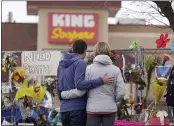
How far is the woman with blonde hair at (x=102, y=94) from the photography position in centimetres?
554

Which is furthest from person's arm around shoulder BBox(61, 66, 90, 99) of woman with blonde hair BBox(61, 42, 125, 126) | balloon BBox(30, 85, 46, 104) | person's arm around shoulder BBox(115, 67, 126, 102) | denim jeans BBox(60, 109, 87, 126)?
balloon BBox(30, 85, 46, 104)

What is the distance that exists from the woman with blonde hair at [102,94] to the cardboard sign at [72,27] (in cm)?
2055

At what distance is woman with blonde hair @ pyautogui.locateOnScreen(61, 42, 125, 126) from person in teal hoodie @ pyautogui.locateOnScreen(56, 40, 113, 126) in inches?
3.1

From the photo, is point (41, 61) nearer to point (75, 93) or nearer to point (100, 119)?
point (75, 93)

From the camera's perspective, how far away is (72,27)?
26.4 metres

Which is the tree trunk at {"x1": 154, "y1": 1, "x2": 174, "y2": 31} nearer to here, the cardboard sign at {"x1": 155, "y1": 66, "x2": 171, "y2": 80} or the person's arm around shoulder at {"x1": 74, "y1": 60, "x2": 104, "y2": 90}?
the cardboard sign at {"x1": 155, "y1": 66, "x2": 171, "y2": 80}

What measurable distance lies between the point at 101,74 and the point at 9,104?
3543 mm

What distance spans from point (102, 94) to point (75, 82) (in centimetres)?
38

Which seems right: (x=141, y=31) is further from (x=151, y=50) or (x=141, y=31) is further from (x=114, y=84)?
(x=114, y=84)

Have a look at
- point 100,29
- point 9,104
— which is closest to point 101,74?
point 9,104

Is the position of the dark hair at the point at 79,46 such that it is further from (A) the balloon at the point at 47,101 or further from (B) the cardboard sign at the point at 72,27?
(B) the cardboard sign at the point at 72,27

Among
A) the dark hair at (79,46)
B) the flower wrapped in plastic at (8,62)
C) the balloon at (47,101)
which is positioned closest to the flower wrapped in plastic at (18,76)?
the flower wrapped in plastic at (8,62)

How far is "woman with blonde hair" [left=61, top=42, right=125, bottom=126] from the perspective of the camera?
554 cm

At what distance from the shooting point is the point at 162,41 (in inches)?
323
